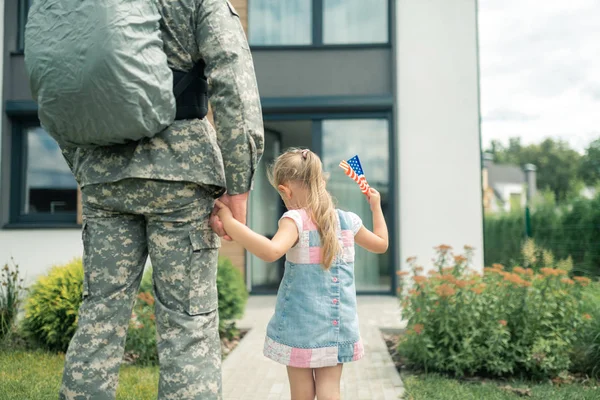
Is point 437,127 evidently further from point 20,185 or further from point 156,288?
point 156,288

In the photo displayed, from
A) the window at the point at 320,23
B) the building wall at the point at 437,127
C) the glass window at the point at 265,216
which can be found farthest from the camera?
the glass window at the point at 265,216

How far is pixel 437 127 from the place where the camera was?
749cm

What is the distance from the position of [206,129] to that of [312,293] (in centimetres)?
73

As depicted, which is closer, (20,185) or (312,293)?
(312,293)

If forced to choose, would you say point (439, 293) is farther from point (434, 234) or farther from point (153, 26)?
point (434, 234)

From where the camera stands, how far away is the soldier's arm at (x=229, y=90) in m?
1.91

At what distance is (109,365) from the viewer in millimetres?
1930

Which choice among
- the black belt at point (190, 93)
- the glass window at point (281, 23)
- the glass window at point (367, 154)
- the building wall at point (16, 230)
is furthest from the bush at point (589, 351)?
the glass window at point (281, 23)

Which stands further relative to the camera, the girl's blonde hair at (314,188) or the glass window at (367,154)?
the glass window at (367,154)

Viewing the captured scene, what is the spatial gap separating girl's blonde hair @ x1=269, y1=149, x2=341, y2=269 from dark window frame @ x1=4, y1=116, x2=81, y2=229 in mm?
6078

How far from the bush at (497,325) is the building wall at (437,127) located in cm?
354

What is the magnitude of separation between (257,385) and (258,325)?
2148mm

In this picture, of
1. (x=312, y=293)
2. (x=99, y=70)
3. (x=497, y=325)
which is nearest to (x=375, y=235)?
(x=312, y=293)

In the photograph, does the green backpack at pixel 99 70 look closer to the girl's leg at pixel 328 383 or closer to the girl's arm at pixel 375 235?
the girl's arm at pixel 375 235
